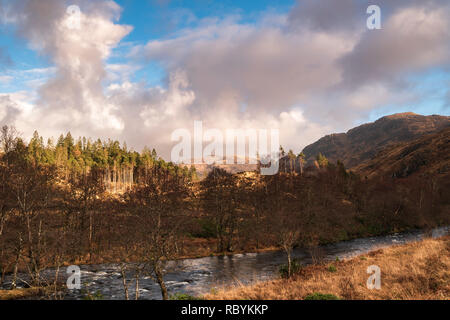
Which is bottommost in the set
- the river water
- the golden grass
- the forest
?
the river water

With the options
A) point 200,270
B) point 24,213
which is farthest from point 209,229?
point 24,213

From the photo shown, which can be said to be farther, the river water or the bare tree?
the river water

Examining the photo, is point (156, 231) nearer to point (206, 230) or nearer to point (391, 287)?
point (391, 287)

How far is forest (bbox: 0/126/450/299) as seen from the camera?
3216 centimetres

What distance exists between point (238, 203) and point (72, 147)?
139 metres

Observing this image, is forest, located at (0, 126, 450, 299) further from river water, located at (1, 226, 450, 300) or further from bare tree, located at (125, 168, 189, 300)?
river water, located at (1, 226, 450, 300)

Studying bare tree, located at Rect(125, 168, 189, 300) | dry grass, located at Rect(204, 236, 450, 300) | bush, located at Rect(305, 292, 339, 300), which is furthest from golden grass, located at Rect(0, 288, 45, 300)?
bush, located at Rect(305, 292, 339, 300)

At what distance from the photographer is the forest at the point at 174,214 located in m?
32.2

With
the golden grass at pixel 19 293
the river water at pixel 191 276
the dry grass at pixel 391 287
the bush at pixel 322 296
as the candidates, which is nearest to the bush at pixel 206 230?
the river water at pixel 191 276

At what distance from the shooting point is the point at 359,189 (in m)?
103

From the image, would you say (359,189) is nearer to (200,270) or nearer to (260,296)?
(200,270)

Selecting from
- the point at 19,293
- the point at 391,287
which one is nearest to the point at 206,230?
the point at 19,293

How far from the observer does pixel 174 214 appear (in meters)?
39.9

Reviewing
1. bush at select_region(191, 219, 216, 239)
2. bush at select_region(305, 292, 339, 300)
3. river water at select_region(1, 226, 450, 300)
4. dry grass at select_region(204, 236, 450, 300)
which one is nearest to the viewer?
dry grass at select_region(204, 236, 450, 300)
